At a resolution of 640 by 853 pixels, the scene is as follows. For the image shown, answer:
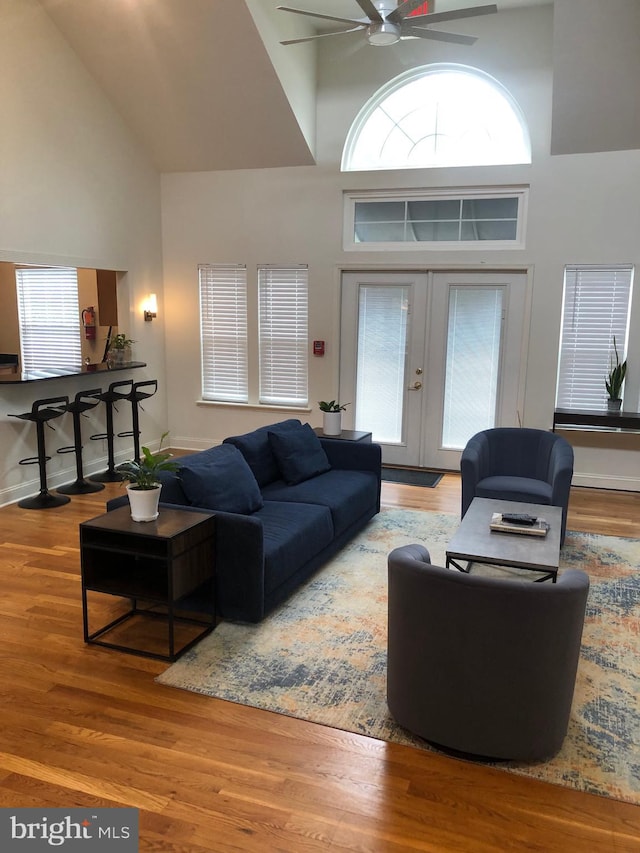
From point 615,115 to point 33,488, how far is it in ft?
19.8

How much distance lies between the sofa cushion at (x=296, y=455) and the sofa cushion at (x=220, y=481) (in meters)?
0.58

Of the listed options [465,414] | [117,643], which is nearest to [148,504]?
[117,643]

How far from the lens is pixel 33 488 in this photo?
6.03m

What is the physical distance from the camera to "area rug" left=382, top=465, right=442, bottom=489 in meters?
6.58

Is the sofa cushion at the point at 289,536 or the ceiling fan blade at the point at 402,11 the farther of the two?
the ceiling fan blade at the point at 402,11

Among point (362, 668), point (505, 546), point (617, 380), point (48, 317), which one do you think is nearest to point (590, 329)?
point (617, 380)

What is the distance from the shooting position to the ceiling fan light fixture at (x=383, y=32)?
14.2 ft

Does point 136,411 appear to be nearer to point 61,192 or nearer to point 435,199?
point 61,192

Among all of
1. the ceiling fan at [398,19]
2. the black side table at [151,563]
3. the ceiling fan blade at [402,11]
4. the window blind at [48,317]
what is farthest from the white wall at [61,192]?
the ceiling fan blade at [402,11]

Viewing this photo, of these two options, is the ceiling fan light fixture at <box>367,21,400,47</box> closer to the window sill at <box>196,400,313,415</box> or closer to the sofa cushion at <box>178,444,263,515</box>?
the sofa cushion at <box>178,444,263,515</box>

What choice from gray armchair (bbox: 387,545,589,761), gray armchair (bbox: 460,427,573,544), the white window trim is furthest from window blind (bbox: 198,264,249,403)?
gray armchair (bbox: 387,545,589,761)

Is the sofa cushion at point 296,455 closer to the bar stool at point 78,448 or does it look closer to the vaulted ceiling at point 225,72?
the bar stool at point 78,448

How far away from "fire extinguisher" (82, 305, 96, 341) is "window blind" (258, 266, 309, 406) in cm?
186

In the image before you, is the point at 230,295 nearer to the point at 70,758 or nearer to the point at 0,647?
the point at 0,647
